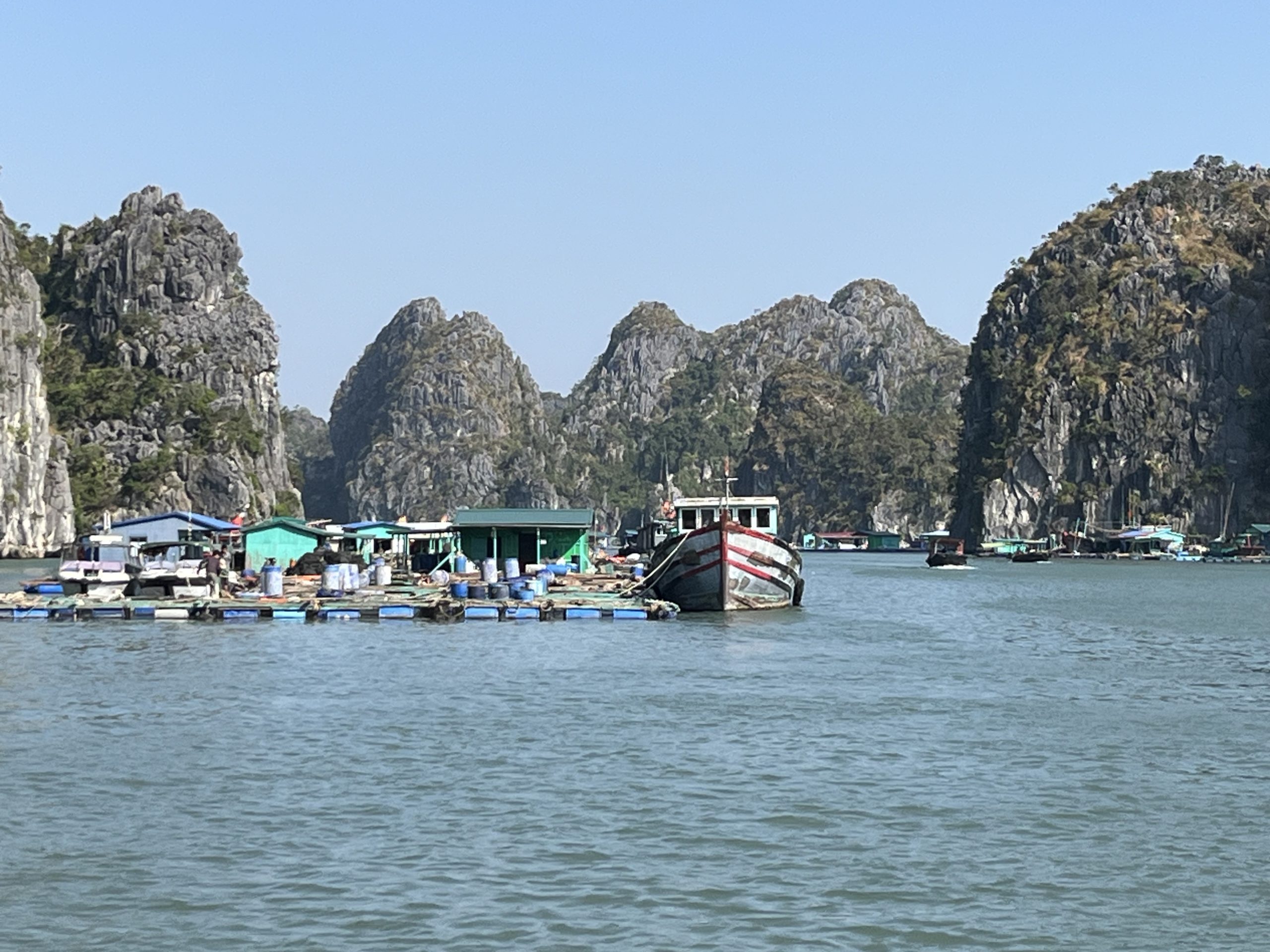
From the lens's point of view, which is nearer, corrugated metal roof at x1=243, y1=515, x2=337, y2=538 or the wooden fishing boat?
the wooden fishing boat

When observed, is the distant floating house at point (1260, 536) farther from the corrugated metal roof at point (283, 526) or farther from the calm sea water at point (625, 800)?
the calm sea water at point (625, 800)

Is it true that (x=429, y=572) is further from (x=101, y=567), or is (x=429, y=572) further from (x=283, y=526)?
(x=101, y=567)

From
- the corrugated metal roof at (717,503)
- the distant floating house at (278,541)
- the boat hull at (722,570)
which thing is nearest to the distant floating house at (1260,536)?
the distant floating house at (278,541)

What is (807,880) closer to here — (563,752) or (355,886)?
(355,886)

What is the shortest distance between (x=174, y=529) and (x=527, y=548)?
63.9 ft

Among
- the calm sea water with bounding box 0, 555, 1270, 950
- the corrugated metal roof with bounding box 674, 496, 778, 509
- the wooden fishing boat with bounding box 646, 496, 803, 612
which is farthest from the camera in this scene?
the corrugated metal roof with bounding box 674, 496, 778, 509

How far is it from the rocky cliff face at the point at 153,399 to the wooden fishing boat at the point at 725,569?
120 metres

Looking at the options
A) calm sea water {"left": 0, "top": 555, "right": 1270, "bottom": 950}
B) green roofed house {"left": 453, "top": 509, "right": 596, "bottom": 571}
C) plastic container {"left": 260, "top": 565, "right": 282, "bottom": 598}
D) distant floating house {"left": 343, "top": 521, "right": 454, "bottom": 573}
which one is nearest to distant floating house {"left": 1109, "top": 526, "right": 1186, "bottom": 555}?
distant floating house {"left": 343, "top": 521, "right": 454, "bottom": 573}

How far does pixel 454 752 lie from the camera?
28406mm

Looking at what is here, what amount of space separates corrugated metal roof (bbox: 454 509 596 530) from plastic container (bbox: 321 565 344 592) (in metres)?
16.6

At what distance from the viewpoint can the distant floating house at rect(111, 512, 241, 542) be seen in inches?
3440

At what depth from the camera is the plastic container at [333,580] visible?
65.9 metres

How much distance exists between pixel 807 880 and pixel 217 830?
315 inches

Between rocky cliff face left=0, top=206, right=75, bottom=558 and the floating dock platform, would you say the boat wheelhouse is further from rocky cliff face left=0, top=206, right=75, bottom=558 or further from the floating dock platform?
rocky cliff face left=0, top=206, right=75, bottom=558
